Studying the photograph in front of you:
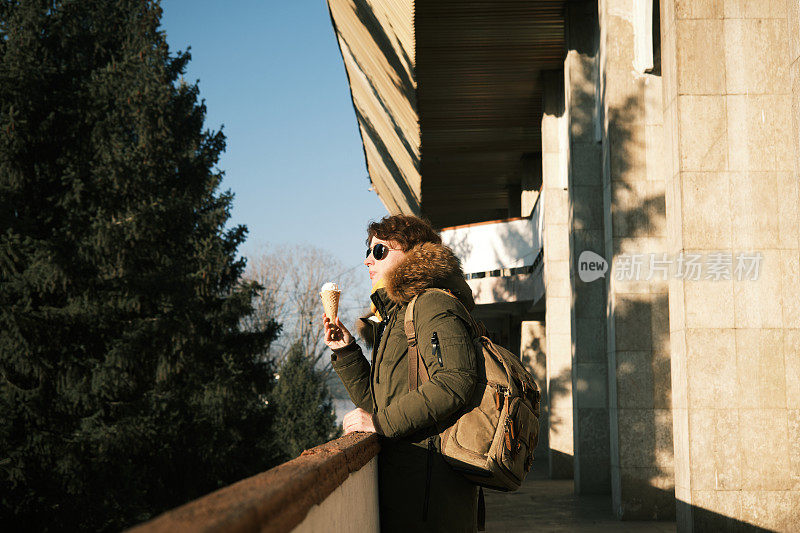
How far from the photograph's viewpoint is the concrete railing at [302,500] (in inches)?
54.9

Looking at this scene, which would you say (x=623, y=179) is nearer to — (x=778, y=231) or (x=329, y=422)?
(x=778, y=231)

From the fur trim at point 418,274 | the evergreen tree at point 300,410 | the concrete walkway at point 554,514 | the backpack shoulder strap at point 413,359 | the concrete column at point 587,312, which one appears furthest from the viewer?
the evergreen tree at point 300,410


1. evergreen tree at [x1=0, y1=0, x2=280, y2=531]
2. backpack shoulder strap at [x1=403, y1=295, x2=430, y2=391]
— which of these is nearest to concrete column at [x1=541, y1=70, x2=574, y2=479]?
evergreen tree at [x1=0, y1=0, x2=280, y2=531]

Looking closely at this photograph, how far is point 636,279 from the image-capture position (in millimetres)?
12344

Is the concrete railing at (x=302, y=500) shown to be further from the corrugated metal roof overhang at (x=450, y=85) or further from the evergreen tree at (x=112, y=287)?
the evergreen tree at (x=112, y=287)

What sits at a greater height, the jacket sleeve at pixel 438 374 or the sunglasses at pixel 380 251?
the sunglasses at pixel 380 251

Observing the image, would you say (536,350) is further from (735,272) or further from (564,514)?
(735,272)

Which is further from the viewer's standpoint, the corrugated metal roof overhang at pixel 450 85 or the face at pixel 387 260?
the corrugated metal roof overhang at pixel 450 85

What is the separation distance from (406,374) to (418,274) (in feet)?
1.20

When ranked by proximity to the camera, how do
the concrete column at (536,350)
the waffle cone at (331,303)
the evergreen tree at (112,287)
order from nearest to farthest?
the waffle cone at (331,303) → the evergreen tree at (112,287) → the concrete column at (536,350)

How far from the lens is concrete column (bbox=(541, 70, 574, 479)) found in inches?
733

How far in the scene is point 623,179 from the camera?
1248cm

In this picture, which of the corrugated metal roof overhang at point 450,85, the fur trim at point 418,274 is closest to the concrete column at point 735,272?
the fur trim at point 418,274

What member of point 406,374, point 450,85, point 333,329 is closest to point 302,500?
point 406,374
